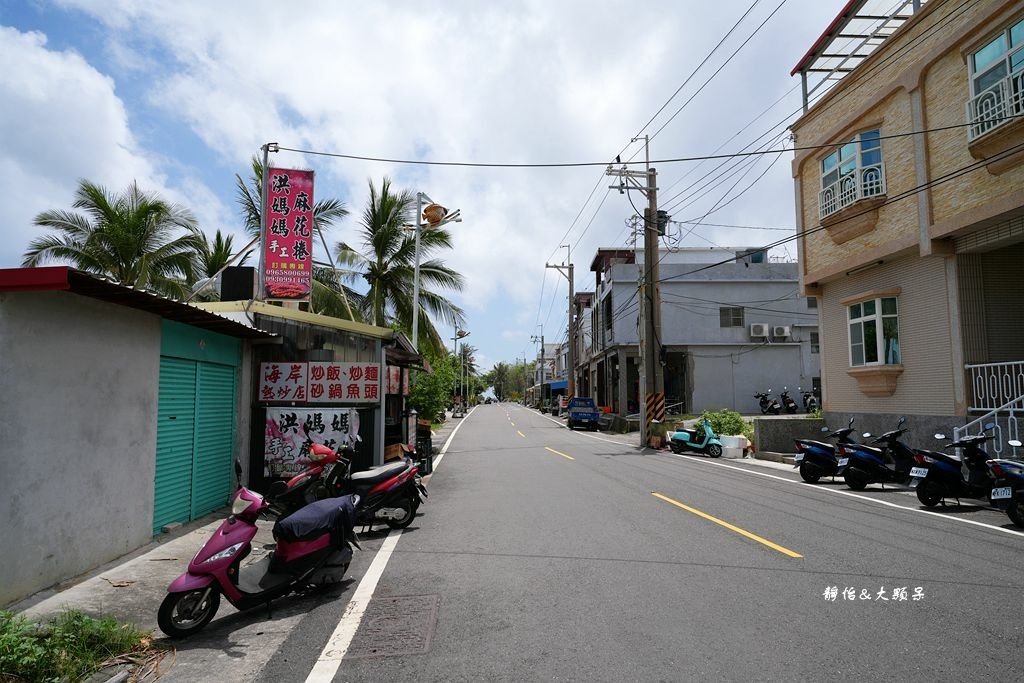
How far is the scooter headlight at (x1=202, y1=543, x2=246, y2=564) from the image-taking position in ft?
16.5

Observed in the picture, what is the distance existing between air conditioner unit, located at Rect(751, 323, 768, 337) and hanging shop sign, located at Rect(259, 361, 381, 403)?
31.0 meters

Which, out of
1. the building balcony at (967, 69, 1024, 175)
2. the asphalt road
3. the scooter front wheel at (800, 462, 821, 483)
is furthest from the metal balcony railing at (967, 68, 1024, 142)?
the asphalt road

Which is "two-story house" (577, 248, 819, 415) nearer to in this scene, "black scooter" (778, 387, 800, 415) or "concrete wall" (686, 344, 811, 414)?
"concrete wall" (686, 344, 811, 414)

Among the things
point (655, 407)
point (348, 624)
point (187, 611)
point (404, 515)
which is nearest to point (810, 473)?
point (404, 515)

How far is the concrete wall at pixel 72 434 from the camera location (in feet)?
17.4

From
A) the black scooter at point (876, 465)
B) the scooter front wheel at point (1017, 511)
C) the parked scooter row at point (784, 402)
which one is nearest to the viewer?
the scooter front wheel at point (1017, 511)

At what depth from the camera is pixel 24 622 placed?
4559 millimetres

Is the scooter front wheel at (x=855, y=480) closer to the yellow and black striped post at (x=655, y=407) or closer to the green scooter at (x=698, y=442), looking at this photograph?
the green scooter at (x=698, y=442)

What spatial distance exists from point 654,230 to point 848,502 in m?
16.2

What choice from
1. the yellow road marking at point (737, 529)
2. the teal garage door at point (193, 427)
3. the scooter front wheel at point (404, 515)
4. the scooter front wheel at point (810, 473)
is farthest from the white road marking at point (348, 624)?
the scooter front wheel at point (810, 473)

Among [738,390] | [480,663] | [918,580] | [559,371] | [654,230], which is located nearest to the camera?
[480,663]

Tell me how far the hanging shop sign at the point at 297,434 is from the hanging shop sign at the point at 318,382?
30 cm

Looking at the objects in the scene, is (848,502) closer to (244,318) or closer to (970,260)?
(970,260)

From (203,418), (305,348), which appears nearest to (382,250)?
(305,348)
